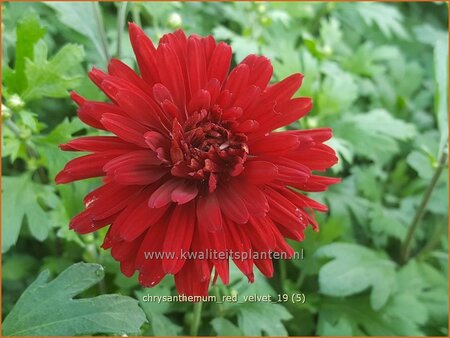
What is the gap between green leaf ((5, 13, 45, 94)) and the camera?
1.23 meters

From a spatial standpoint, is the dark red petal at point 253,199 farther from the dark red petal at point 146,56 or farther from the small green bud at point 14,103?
the small green bud at point 14,103

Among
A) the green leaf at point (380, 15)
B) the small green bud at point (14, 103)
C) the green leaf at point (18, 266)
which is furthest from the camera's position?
the green leaf at point (380, 15)

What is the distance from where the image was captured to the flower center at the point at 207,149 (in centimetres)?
89

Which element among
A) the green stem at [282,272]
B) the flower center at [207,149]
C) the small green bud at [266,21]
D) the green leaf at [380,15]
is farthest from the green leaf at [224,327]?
the green leaf at [380,15]

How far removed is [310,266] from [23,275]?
0.71 metres

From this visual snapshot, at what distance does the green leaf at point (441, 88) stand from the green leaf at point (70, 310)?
2.94ft

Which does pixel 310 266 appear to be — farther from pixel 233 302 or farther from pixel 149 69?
pixel 149 69

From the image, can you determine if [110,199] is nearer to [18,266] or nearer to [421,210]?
[18,266]

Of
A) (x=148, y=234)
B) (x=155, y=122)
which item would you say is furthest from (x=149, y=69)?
(x=148, y=234)

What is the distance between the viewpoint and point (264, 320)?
1259 millimetres

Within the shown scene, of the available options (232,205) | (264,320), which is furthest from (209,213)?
(264,320)

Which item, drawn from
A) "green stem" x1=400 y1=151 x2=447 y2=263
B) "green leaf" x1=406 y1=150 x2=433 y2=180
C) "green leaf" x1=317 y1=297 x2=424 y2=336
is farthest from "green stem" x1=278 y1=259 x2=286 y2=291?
"green leaf" x1=406 y1=150 x2=433 y2=180

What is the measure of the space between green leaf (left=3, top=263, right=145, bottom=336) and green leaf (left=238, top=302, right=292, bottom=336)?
377 millimetres

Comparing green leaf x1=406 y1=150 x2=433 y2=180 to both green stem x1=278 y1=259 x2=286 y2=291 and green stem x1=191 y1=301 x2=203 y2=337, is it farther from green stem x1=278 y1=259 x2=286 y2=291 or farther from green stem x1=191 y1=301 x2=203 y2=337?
green stem x1=191 y1=301 x2=203 y2=337
